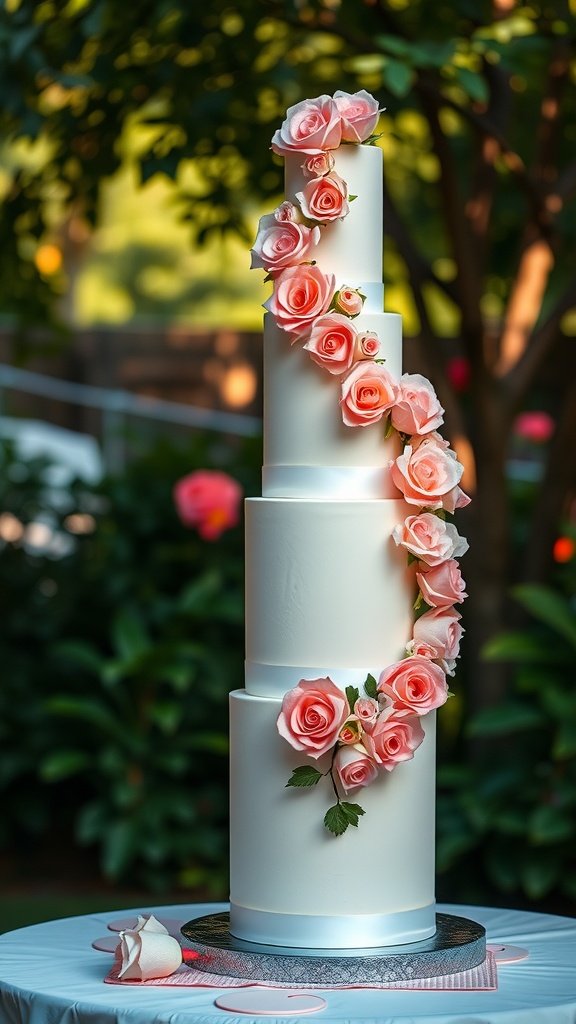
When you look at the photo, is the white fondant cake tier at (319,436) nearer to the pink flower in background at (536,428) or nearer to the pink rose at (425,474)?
the pink rose at (425,474)

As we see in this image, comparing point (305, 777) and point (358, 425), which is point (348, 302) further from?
point (305, 777)

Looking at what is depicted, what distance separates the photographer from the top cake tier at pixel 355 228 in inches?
113

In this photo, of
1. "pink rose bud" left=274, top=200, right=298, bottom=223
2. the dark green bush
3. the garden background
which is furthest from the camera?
the dark green bush

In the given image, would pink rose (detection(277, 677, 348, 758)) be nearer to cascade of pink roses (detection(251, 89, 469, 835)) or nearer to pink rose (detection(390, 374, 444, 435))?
cascade of pink roses (detection(251, 89, 469, 835))

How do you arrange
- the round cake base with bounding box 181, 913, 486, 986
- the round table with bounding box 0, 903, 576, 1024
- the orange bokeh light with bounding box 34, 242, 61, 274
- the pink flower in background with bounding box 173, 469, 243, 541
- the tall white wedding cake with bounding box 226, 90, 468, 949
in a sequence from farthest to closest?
the orange bokeh light with bounding box 34, 242, 61, 274
the pink flower in background with bounding box 173, 469, 243, 541
the tall white wedding cake with bounding box 226, 90, 468, 949
the round cake base with bounding box 181, 913, 486, 986
the round table with bounding box 0, 903, 576, 1024

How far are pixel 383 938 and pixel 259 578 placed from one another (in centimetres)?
68

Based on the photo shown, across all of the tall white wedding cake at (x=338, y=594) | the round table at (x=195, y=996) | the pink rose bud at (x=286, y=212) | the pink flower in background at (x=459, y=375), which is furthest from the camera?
the pink flower in background at (x=459, y=375)

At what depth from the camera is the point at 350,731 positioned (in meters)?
2.73

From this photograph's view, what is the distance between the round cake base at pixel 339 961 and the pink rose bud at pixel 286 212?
4.32 feet

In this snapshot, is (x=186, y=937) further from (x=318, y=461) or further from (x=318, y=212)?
(x=318, y=212)

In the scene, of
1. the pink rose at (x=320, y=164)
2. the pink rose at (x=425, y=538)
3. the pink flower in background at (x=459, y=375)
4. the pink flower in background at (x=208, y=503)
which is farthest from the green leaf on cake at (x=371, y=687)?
the pink flower in background at (x=459, y=375)

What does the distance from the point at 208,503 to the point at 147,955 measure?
165 inches

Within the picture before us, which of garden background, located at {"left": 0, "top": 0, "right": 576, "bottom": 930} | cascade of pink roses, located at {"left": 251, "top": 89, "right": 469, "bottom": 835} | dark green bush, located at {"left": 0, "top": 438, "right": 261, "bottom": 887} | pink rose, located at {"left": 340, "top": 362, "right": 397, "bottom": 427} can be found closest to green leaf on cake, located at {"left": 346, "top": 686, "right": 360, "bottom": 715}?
cascade of pink roses, located at {"left": 251, "top": 89, "right": 469, "bottom": 835}

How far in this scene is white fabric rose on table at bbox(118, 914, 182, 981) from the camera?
2.64 m
